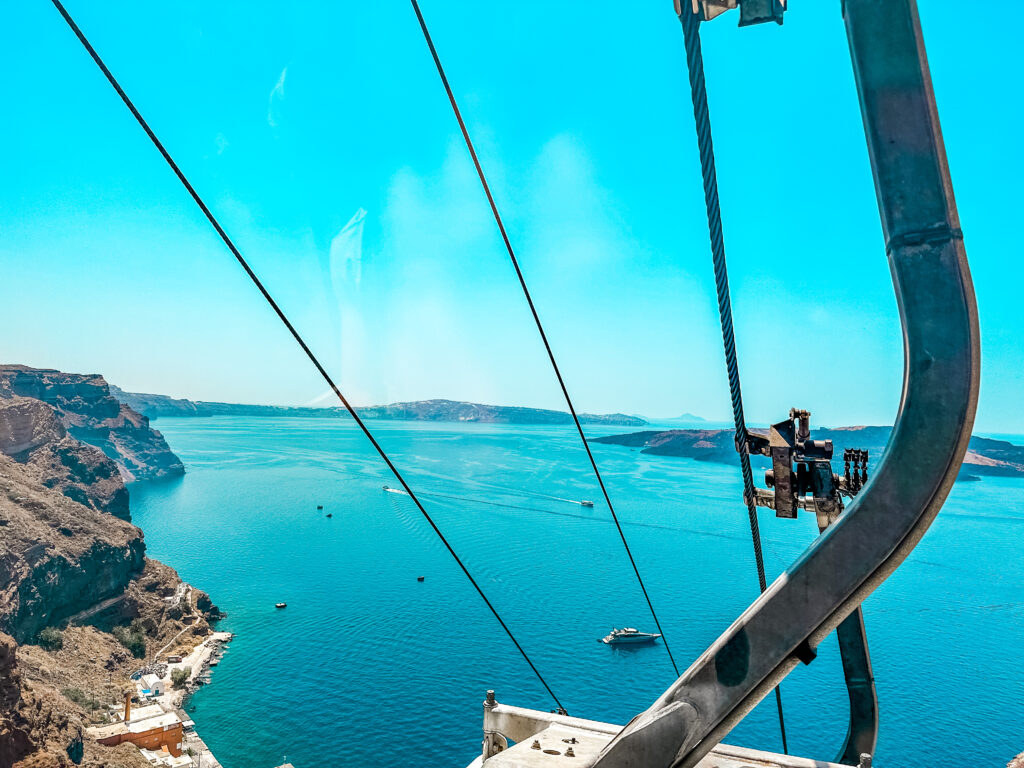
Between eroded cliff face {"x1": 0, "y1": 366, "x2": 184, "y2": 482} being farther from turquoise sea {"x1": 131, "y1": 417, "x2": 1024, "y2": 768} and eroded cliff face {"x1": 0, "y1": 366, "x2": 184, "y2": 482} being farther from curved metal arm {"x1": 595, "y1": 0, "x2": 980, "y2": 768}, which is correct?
curved metal arm {"x1": 595, "y1": 0, "x2": 980, "y2": 768}

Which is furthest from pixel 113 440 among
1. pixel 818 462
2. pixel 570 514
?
pixel 818 462

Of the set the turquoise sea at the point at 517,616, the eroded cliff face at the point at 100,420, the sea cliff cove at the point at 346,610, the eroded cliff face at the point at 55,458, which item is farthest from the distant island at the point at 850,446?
the eroded cliff face at the point at 100,420

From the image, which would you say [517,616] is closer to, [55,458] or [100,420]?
[55,458]

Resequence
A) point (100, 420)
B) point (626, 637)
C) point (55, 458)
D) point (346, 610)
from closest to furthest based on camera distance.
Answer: point (626, 637) → point (346, 610) → point (55, 458) → point (100, 420)

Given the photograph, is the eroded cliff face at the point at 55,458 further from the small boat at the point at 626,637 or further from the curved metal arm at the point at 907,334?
the curved metal arm at the point at 907,334

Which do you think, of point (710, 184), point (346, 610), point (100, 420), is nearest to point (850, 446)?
point (346, 610)

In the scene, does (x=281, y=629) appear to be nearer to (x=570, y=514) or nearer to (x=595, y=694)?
(x=595, y=694)
